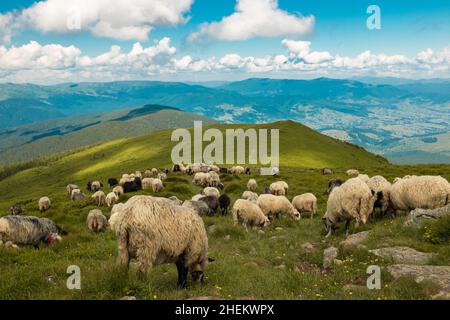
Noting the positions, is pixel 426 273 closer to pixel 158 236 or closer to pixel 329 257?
pixel 329 257

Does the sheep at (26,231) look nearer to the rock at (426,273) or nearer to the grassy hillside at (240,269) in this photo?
the grassy hillside at (240,269)

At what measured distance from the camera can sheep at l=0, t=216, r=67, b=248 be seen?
1609cm

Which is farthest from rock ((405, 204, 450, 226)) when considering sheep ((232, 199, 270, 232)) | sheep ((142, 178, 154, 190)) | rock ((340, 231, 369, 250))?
sheep ((142, 178, 154, 190))

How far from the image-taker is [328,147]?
13362cm

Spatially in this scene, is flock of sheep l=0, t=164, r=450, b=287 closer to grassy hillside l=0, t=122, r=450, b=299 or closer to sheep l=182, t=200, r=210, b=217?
sheep l=182, t=200, r=210, b=217

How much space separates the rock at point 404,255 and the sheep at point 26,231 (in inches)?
548

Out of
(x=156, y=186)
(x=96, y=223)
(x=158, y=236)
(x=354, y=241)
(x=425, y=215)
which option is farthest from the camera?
(x=156, y=186)

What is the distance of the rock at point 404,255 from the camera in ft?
40.1

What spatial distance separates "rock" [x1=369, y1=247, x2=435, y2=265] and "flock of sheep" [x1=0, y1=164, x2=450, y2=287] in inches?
221

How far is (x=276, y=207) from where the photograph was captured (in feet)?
86.0

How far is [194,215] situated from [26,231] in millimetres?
10114

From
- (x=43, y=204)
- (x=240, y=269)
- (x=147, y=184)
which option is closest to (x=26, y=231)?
(x=240, y=269)

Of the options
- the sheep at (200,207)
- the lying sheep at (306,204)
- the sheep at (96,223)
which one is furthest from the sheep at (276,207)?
the sheep at (96,223)

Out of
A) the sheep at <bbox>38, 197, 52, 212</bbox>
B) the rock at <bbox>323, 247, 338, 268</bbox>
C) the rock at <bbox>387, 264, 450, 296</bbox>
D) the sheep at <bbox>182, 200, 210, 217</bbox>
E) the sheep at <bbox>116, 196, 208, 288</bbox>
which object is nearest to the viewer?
the rock at <bbox>387, 264, 450, 296</bbox>
